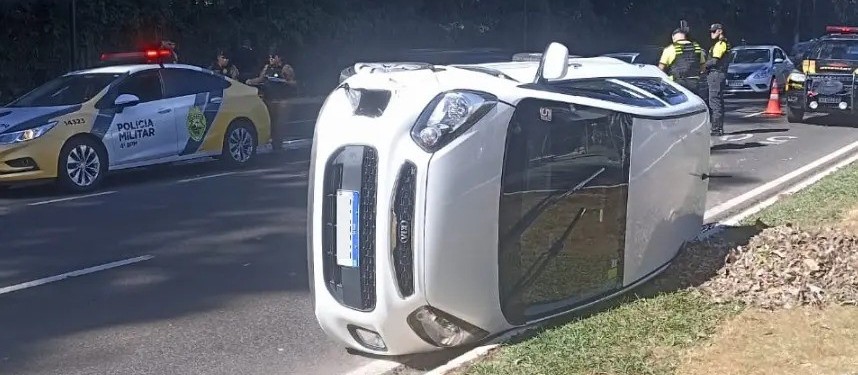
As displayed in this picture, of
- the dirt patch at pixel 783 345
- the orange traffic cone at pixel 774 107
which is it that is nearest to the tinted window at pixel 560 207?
the dirt patch at pixel 783 345

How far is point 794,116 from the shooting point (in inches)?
789

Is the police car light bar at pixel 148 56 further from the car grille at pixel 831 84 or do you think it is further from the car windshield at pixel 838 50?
the car windshield at pixel 838 50

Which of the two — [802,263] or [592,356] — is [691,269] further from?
[592,356]

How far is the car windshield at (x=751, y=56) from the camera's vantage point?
27.2 m

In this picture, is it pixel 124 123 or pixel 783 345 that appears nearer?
pixel 783 345

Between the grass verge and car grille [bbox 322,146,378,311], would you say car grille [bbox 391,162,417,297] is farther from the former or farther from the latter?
the grass verge

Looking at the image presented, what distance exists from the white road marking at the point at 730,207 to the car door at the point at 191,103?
6840mm

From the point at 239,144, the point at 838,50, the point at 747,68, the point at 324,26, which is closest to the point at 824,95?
the point at 838,50

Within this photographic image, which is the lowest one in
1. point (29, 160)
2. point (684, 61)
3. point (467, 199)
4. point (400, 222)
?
point (29, 160)

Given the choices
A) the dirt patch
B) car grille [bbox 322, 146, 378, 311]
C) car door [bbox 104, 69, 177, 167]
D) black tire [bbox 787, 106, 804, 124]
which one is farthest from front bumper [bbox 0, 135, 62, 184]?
black tire [bbox 787, 106, 804, 124]

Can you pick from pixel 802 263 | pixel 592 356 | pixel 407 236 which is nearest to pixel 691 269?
pixel 802 263

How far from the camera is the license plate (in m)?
5.31

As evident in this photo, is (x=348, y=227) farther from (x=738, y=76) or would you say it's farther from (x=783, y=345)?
(x=738, y=76)

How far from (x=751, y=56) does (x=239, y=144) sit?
55.3 ft
